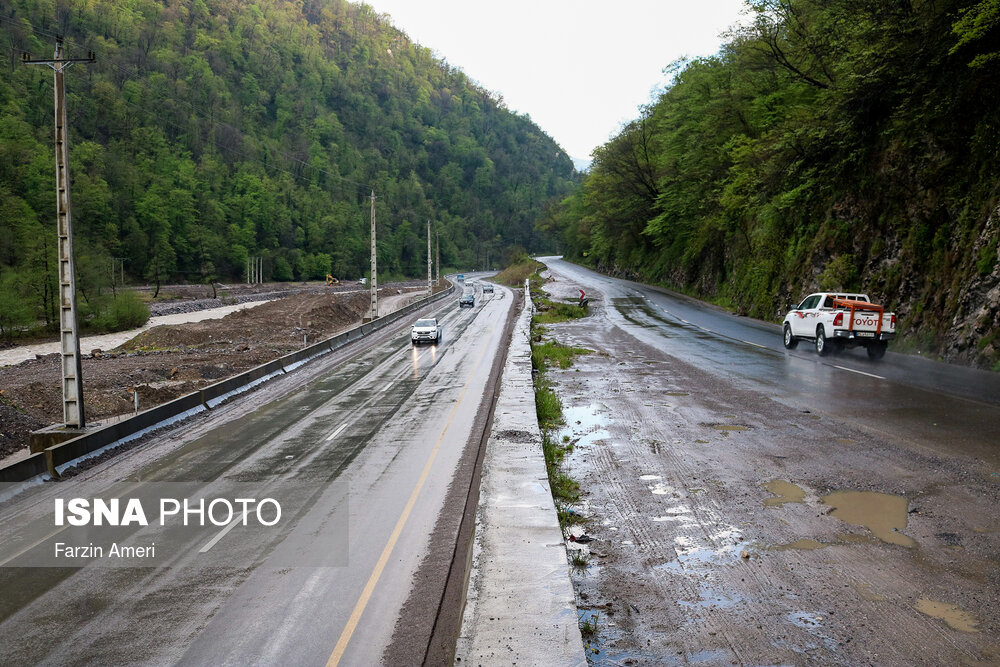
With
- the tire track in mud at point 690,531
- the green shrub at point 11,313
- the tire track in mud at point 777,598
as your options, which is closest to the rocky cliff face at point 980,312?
the tire track in mud at point 690,531

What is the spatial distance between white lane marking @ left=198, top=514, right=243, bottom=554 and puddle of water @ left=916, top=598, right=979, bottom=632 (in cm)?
795

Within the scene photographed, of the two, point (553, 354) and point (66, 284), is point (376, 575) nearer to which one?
point (66, 284)

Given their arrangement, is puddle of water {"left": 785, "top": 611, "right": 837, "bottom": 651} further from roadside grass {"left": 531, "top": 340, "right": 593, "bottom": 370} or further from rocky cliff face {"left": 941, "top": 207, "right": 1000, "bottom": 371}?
roadside grass {"left": 531, "top": 340, "right": 593, "bottom": 370}

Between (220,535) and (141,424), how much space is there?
8.57 m

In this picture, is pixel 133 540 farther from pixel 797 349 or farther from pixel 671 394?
pixel 797 349

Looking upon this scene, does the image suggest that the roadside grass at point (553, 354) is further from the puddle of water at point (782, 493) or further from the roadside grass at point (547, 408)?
the puddle of water at point (782, 493)

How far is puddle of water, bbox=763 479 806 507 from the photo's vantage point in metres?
9.14

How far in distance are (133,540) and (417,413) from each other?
927 centimetres

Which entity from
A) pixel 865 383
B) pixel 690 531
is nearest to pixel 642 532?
pixel 690 531

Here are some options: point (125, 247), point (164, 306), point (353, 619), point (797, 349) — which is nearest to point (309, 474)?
point (353, 619)

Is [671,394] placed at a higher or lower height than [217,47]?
lower

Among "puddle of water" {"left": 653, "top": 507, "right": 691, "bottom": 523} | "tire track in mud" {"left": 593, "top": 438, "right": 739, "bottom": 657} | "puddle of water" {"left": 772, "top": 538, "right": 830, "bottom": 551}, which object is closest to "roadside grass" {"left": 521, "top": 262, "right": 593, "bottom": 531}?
"tire track in mud" {"left": 593, "top": 438, "right": 739, "bottom": 657}

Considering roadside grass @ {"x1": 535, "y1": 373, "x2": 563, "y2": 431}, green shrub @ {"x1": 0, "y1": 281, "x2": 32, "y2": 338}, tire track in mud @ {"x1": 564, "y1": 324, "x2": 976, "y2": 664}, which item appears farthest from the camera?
green shrub @ {"x1": 0, "y1": 281, "x2": 32, "y2": 338}

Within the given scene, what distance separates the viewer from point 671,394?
682 inches
